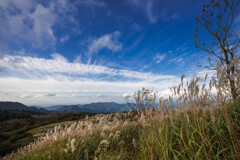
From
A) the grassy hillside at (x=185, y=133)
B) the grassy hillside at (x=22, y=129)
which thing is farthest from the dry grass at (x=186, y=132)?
the grassy hillside at (x=22, y=129)

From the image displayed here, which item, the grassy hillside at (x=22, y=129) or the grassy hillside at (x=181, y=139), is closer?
the grassy hillside at (x=181, y=139)

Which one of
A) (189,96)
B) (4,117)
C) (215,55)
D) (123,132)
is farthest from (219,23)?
(4,117)

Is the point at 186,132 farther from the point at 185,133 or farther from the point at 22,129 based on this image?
the point at 22,129

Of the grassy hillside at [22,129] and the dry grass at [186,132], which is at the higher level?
the dry grass at [186,132]

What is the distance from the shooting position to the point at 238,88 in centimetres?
268

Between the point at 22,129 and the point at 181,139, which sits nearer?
the point at 181,139

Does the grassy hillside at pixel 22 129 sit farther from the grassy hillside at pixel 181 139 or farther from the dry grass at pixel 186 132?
the dry grass at pixel 186 132

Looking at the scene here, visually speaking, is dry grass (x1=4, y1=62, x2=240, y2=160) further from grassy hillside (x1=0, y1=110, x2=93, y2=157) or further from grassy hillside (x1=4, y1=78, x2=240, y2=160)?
grassy hillside (x1=0, y1=110, x2=93, y2=157)

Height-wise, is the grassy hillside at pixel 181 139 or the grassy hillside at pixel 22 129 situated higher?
the grassy hillside at pixel 181 139

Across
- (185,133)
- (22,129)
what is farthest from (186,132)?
(22,129)

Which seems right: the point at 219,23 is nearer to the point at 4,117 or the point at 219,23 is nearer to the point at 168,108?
the point at 168,108

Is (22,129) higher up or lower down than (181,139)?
lower down

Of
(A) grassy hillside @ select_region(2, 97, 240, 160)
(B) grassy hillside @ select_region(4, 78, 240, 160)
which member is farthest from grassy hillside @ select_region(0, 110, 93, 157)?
(B) grassy hillside @ select_region(4, 78, 240, 160)

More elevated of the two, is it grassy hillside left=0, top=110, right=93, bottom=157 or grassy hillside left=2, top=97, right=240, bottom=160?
grassy hillside left=2, top=97, right=240, bottom=160
